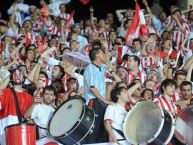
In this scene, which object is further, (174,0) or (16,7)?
(174,0)

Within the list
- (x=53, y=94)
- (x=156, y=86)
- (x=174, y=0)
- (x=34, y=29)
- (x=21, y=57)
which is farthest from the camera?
(x=174, y=0)

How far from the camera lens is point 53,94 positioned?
8453 millimetres

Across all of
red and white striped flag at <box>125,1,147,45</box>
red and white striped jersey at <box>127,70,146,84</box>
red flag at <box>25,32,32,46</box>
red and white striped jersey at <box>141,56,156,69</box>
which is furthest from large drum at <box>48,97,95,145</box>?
red and white striped flag at <box>125,1,147,45</box>

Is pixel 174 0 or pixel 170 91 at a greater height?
pixel 174 0

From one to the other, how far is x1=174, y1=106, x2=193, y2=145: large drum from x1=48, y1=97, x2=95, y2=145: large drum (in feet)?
3.23

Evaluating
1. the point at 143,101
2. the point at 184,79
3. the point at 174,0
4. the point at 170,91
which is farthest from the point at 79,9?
the point at 143,101

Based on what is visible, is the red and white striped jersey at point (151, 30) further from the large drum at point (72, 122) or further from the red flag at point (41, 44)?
the large drum at point (72, 122)

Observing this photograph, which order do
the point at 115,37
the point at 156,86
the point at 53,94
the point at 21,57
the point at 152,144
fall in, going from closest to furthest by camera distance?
the point at 152,144 → the point at 53,94 → the point at 156,86 → the point at 21,57 → the point at 115,37

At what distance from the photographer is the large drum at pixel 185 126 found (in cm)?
653

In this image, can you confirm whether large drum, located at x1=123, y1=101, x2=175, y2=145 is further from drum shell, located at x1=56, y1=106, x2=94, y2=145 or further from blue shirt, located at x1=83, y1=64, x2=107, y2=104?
blue shirt, located at x1=83, y1=64, x2=107, y2=104

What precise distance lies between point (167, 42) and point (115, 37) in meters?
1.26

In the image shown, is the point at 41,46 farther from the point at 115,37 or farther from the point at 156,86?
the point at 156,86

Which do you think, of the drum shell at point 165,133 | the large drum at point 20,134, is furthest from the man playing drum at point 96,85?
the large drum at point 20,134

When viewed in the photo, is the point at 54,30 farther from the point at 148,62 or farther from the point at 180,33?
the point at 148,62
